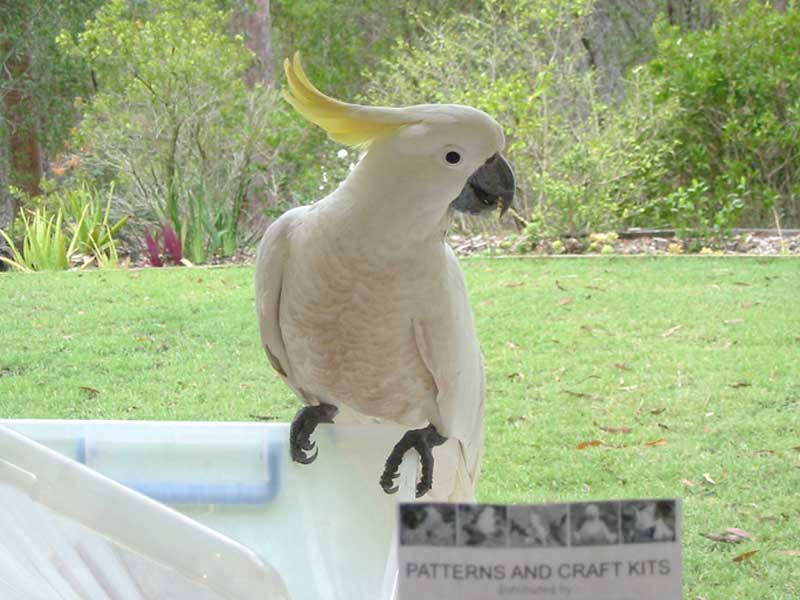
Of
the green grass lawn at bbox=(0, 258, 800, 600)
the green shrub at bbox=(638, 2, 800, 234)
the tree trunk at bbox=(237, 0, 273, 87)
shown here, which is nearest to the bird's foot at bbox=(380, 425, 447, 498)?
the green grass lawn at bbox=(0, 258, 800, 600)

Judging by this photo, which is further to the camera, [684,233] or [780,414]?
[684,233]

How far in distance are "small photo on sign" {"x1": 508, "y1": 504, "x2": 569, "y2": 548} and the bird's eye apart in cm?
52

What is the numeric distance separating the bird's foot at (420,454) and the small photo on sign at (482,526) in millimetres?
434

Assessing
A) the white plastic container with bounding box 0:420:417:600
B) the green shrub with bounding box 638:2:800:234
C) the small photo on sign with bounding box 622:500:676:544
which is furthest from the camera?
the green shrub with bounding box 638:2:800:234

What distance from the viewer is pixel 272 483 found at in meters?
0.88

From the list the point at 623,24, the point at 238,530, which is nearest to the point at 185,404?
the point at 238,530

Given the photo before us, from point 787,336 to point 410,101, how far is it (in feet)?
6.86

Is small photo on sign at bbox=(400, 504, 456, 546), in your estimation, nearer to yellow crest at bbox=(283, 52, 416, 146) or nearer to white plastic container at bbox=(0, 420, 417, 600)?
white plastic container at bbox=(0, 420, 417, 600)

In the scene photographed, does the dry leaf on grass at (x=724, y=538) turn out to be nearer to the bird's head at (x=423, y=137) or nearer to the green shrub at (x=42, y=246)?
the bird's head at (x=423, y=137)

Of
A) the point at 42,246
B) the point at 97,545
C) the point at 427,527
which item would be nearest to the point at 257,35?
the point at 42,246

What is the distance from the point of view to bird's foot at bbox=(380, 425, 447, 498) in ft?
2.92

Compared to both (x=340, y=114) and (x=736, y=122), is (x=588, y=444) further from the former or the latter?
(x=736, y=122)

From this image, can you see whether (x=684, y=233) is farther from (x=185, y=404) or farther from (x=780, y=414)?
(x=185, y=404)

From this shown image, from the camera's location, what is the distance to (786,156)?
401 centimetres
